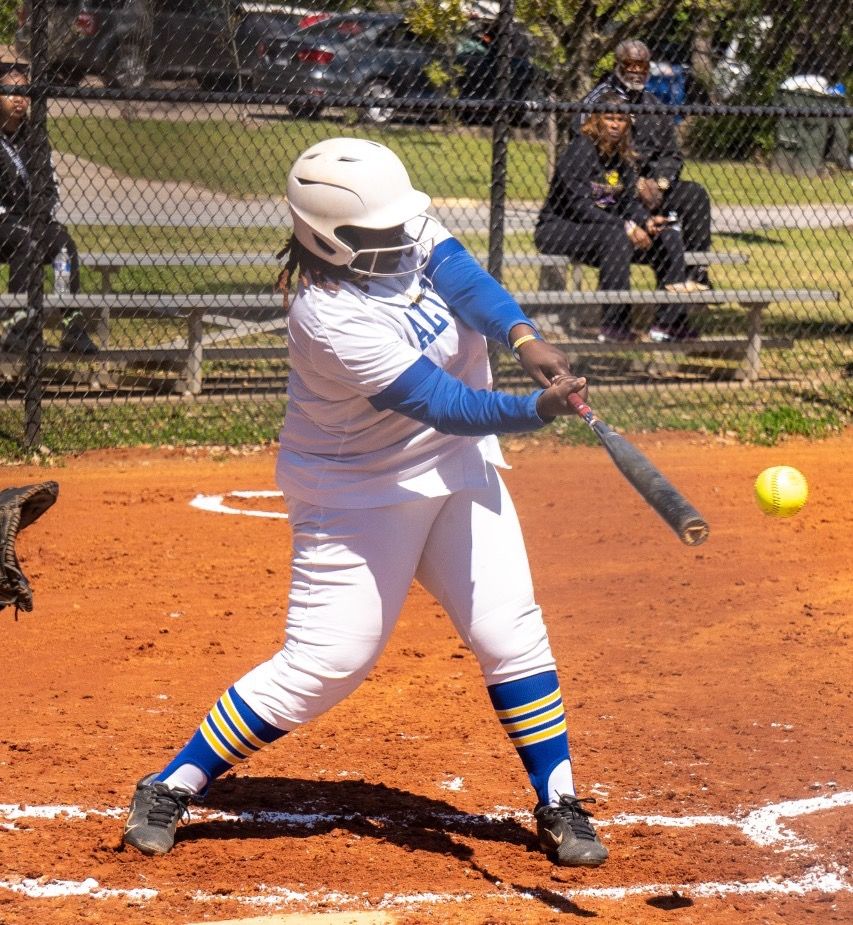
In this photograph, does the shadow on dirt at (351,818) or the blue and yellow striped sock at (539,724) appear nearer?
the blue and yellow striped sock at (539,724)

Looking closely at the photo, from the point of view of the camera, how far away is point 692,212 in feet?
29.6

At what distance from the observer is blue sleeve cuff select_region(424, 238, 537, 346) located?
326cm

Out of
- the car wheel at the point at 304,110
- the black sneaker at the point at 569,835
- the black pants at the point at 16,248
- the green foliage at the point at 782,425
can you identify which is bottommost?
the black pants at the point at 16,248

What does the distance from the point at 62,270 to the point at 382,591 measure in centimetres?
574

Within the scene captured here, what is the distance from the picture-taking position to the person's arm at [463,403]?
296cm

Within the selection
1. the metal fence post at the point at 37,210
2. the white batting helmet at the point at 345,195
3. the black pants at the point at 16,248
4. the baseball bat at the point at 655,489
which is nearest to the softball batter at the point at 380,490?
the white batting helmet at the point at 345,195

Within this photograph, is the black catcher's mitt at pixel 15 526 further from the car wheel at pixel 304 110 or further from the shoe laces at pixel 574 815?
the car wheel at pixel 304 110

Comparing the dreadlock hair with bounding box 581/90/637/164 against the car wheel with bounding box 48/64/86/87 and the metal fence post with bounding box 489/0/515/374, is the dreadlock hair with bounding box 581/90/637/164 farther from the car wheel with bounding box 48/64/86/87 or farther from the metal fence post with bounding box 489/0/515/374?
the car wheel with bounding box 48/64/86/87

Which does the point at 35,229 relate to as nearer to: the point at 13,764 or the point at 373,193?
the point at 13,764

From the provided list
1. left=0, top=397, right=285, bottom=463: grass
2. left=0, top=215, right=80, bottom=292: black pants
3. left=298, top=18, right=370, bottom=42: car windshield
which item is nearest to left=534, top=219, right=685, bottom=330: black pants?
left=298, top=18, right=370, bottom=42: car windshield

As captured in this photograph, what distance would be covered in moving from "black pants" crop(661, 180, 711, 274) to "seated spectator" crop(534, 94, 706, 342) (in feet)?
0.60

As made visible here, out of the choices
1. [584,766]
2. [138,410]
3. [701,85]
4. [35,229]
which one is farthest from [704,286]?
[584,766]

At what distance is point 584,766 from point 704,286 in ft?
18.7

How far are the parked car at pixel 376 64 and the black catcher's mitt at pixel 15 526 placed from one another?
4363mm
